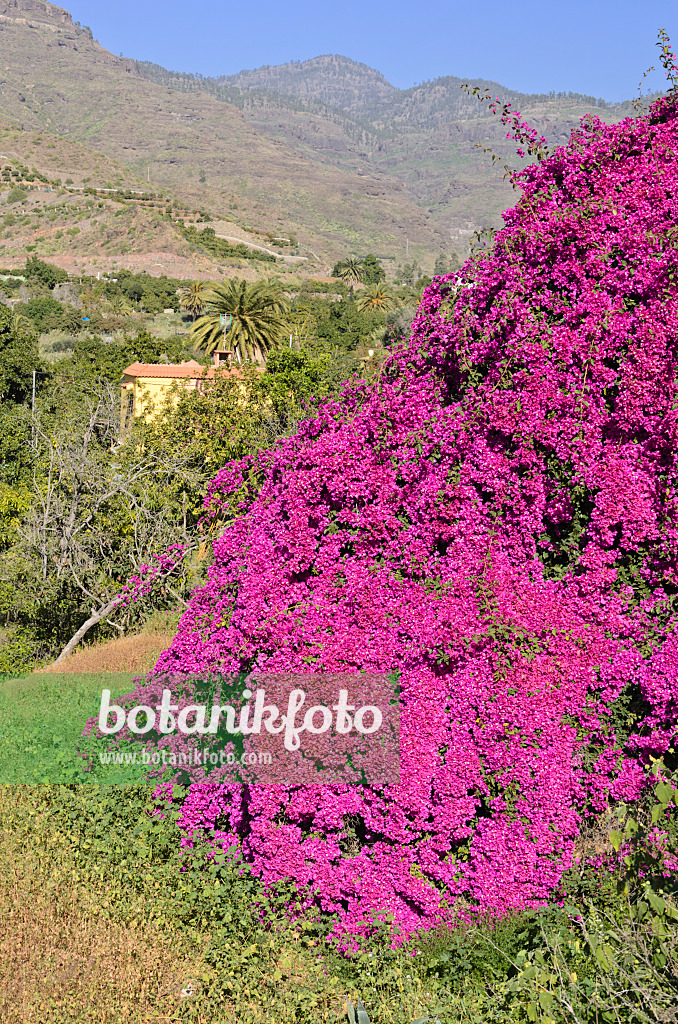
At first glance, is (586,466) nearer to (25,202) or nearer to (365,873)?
(365,873)

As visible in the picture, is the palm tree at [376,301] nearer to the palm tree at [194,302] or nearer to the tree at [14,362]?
the palm tree at [194,302]

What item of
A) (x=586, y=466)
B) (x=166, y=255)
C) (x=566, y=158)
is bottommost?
(x=166, y=255)

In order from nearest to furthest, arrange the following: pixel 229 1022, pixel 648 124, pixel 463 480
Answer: pixel 229 1022
pixel 463 480
pixel 648 124

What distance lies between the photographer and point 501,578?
5.29 m

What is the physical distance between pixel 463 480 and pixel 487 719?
1525 mm

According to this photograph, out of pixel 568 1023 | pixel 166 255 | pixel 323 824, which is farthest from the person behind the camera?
pixel 166 255

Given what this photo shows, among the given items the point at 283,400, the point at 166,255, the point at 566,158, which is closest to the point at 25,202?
the point at 166,255

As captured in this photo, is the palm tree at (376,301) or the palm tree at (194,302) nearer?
the palm tree at (376,301)

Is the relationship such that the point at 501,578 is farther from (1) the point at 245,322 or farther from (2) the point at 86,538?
(1) the point at 245,322

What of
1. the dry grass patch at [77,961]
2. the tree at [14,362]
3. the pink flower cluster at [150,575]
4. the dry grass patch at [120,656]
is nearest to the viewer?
the dry grass patch at [77,961]

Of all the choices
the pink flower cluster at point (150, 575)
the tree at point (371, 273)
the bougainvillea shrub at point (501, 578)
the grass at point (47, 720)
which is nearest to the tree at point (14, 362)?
the pink flower cluster at point (150, 575)

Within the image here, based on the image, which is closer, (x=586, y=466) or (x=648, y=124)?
(x=586, y=466)

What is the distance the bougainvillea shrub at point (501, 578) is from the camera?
5102 millimetres

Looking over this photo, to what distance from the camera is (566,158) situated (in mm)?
6383
